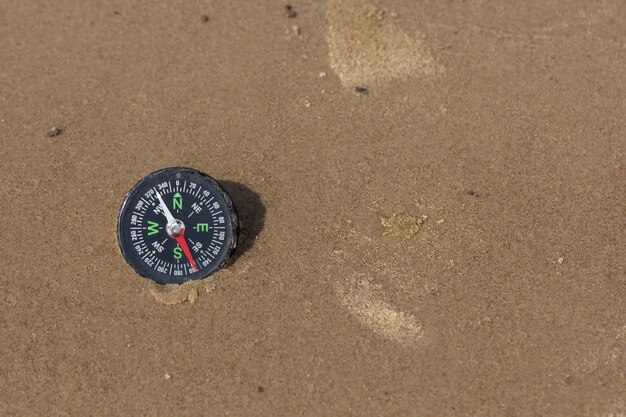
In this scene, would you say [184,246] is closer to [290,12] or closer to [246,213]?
Answer: [246,213]

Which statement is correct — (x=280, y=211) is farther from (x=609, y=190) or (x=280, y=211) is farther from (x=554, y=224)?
(x=609, y=190)

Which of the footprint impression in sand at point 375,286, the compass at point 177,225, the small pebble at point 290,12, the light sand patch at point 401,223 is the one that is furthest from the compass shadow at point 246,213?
the small pebble at point 290,12

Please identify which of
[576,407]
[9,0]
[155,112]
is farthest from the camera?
[9,0]

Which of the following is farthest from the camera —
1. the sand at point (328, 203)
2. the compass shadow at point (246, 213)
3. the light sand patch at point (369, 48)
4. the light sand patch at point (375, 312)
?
the light sand patch at point (369, 48)

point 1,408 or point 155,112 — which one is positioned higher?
point 155,112

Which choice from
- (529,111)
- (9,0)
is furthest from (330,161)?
(9,0)

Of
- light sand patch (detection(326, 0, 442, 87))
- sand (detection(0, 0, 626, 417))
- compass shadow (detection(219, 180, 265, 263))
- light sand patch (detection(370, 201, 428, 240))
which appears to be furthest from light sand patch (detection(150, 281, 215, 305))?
light sand patch (detection(326, 0, 442, 87))

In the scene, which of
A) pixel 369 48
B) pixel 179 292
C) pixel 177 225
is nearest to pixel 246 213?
pixel 177 225

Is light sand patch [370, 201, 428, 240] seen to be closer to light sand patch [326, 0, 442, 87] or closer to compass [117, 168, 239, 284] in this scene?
compass [117, 168, 239, 284]

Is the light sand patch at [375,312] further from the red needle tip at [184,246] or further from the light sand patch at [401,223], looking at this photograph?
the red needle tip at [184,246]
